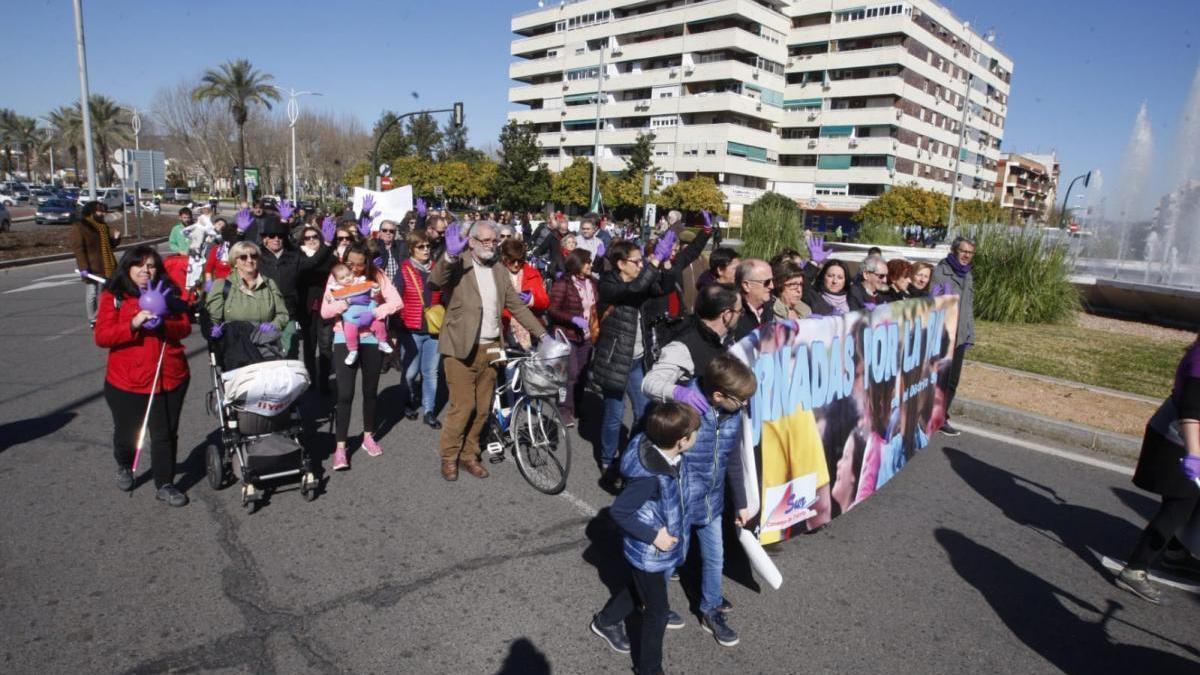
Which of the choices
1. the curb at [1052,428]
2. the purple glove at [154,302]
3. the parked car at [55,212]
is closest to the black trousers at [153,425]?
the purple glove at [154,302]

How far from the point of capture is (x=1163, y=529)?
4.15m

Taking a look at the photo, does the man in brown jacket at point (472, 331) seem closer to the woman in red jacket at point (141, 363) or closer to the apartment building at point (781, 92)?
the woman in red jacket at point (141, 363)

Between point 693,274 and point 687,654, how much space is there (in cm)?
630

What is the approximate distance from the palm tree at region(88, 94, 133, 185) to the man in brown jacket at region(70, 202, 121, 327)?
245ft

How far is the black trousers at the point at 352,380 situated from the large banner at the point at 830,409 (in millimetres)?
3112

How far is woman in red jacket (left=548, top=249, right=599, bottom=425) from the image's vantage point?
681 centimetres

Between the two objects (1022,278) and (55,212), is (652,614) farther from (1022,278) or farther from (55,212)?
(55,212)

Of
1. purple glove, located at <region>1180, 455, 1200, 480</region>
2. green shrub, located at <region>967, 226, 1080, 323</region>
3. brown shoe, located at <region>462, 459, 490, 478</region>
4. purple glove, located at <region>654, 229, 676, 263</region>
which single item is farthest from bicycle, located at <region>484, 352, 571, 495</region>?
green shrub, located at <region>967, 226, 1080, 323</region>

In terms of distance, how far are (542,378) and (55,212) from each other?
138 ft

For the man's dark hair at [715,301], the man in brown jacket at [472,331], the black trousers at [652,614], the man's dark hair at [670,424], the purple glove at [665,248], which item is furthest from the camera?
the purple glove at [665,248]

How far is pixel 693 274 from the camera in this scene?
30.3 ft

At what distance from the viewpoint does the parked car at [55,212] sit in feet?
120

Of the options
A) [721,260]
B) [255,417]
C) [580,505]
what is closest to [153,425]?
[255,417]

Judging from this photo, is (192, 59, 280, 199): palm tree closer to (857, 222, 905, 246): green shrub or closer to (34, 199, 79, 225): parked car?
(34, 199, 79, 225): parked car
